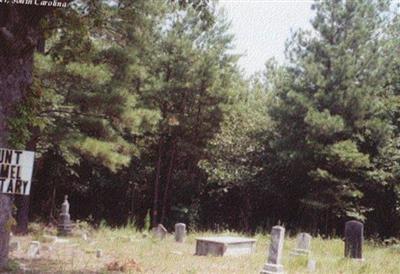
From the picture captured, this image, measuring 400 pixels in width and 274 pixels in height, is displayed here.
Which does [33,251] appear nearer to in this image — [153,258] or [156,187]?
[153,258]

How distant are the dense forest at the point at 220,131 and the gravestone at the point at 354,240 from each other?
5.74 metres

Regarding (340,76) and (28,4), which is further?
(340,76)

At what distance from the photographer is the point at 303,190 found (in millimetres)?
20938

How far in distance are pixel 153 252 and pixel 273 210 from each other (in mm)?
10697

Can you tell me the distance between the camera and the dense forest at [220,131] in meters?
15.2

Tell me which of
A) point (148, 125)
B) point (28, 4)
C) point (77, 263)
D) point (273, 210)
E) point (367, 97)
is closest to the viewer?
point (28, 4)

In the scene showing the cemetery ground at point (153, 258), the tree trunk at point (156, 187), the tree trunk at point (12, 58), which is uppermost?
the tree trunk at point (12, 58)

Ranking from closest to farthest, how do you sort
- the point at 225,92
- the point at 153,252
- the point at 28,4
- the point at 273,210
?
the point at 28,4 < the point at 153,252 < the point at 225,92 < the point at 273,210

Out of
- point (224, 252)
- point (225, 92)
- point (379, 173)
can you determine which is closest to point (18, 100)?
point (224, 252)

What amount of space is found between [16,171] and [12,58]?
6.14 feet

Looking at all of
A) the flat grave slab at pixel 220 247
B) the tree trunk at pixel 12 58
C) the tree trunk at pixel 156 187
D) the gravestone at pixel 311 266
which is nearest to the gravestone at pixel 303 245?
the flat grave slab at pixel 220 247

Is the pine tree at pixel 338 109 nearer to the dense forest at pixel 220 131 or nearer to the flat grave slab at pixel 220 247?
the dense forest at pixel 220 131

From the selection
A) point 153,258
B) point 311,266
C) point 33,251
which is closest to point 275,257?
point 311,266

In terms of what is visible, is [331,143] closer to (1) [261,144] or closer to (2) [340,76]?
(2) [340,76]
